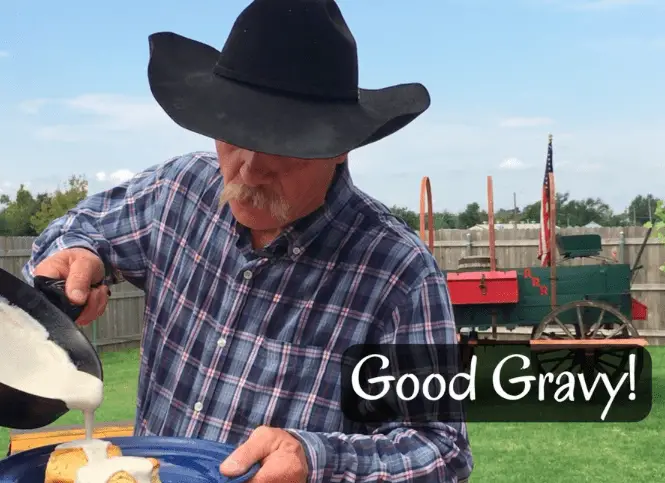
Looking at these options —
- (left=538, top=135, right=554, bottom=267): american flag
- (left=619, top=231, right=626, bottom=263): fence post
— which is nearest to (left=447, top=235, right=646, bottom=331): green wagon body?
(left=538, top=135, right=554, bottom=267): american flag

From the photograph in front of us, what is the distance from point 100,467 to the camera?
132 centimetres

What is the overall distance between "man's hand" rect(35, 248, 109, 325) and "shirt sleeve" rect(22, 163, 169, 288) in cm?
12

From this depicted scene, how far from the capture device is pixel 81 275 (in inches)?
67.8

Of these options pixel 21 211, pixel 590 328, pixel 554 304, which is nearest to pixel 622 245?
pixel 590 328

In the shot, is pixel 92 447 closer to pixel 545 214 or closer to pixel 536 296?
pixel 536 296

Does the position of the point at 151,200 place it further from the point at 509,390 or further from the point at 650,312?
the point at 650,312

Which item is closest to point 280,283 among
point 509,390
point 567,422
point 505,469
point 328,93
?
point 328,93

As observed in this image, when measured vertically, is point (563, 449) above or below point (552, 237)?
below

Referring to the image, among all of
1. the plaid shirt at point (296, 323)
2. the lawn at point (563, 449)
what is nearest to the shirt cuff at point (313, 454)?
the plaid shirt at point (296, 323)

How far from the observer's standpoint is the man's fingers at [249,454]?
125 cm

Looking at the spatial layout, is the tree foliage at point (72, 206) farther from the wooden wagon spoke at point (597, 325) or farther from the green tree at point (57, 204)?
the wooden wagon spoke at point (597, 325)

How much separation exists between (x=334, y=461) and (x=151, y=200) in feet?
2.87

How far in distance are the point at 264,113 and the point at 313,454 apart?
61 cm

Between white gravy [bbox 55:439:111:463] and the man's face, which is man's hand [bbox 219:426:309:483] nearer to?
white gravy [bbox 55:439:111:463]
